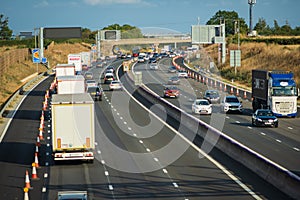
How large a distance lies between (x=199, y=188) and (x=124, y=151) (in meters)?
10.2

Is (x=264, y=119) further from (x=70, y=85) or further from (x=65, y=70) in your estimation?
(x=65, y=70)

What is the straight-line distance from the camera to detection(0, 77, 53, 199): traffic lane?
25.6m

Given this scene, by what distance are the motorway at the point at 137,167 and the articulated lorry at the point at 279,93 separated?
357 cm

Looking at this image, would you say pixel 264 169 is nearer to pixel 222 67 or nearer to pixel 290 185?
pixel 290 185

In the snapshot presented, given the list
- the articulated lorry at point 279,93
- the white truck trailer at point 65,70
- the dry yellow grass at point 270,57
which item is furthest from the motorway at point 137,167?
the dry yellow grass at point 270,57

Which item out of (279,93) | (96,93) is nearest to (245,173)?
(279,93)

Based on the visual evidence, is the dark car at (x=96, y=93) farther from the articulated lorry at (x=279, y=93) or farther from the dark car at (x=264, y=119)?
the dark car at (x=264, y=119)

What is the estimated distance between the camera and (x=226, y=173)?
27969 mm

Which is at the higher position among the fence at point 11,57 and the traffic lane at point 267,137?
the fence at point 11,57

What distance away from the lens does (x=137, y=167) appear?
29719mm

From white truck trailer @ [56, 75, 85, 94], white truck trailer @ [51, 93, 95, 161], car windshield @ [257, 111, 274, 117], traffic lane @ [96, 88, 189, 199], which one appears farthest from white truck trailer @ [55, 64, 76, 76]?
white truck trailer @ [51, 93, 95, 161]

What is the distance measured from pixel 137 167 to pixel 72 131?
11.4 ft

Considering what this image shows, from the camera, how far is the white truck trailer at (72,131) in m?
30.0

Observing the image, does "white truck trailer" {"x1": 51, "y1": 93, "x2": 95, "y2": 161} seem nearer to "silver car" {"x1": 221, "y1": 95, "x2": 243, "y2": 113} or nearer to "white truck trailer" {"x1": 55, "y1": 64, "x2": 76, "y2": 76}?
"silver car" {"x1": 221, "y1": 95, "x2": 243, "y2": 113}
